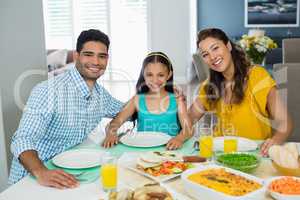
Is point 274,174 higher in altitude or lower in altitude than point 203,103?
lower

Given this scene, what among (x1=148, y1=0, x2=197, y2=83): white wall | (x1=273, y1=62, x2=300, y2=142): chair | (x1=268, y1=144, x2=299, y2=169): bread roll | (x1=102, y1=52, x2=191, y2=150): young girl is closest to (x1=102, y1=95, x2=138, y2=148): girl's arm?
(x1=102, y1=52, x2=191, y2=150): young girl

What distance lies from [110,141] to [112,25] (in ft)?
17.9

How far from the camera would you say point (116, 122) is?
6.84 feet

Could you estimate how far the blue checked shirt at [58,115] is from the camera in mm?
1743

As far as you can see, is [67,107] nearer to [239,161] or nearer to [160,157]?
[160,157]

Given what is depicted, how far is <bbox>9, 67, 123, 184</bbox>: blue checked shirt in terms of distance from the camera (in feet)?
5.72

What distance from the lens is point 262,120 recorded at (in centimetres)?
207

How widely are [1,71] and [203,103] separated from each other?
1.18 m

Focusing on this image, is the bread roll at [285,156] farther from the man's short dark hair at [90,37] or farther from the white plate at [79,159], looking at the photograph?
the man's short dark hair at [90,37]

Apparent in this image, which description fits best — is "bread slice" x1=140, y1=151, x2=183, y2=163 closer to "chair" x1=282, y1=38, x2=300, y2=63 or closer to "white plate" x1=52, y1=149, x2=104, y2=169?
"white plate" x1=52, y1=149, x2=104, y2=169

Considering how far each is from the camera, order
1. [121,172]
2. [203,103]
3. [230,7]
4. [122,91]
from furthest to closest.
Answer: [230,7], [122,91], [203,103], [121,172]

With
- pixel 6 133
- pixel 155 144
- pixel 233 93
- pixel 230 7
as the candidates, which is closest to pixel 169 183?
pixel 155 144

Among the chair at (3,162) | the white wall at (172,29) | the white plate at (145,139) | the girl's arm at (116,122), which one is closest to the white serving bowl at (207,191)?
the white plate at (145,139)

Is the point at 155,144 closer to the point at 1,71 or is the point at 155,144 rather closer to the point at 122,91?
the point at 1,71
